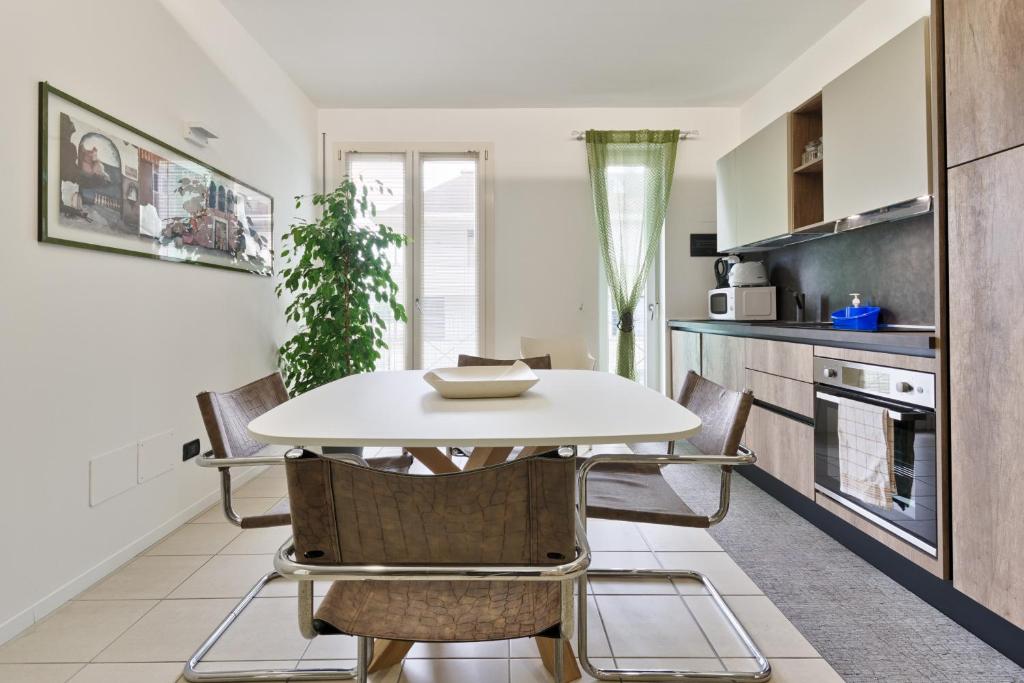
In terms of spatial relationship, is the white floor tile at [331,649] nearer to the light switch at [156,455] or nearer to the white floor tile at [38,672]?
the white floor tile at [38,672]

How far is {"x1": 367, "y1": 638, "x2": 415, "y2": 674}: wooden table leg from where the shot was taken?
157cm

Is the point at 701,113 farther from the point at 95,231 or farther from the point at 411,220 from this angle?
the point at 95,231

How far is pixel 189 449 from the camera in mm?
2807

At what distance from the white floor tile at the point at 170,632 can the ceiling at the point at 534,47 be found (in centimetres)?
303

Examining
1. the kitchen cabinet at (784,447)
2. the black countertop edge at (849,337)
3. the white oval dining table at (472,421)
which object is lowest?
the kitchen cabinet at (784,447)

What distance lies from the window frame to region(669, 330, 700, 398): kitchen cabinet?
1.50 meters

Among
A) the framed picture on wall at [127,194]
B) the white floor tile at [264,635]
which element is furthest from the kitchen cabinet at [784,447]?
the framed picture on wall at [127,194]

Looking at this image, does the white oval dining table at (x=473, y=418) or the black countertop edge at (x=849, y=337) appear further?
the black countertop edge at (x=849, y=337)

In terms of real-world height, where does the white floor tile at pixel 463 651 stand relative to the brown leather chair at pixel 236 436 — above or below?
below

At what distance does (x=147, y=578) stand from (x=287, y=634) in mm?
822

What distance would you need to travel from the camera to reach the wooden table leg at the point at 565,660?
1.54 meters

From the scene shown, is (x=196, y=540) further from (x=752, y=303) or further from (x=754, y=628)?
(x=752, y=303)

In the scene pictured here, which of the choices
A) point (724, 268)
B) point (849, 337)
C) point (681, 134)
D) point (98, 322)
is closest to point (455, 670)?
point (98, 322)

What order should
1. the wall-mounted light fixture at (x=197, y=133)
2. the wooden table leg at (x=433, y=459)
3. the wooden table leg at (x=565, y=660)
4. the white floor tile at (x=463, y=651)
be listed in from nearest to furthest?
the wooden table leg at (x=565, y=660) → the white floor tile at (x=463, y=651) → the wooden table leg at (x=433, y=459) → the wall-mounted light fixture at (x=197, y=133)
